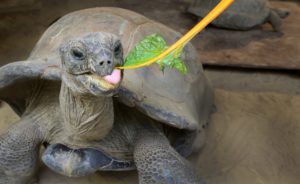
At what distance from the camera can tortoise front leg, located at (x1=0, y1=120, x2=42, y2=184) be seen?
7.26 feet

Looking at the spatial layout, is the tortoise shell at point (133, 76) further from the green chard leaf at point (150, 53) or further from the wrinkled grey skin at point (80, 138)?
the green chard leaf at point (150, 53)

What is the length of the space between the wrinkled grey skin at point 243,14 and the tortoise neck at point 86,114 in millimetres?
2741

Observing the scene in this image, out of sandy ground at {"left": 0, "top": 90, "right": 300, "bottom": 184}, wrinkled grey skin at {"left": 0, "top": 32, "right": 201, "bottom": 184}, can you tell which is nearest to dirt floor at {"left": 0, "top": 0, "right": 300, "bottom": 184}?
sandy ground at {"left": 0, "top": 90, "right": 300, "bottom": 184}

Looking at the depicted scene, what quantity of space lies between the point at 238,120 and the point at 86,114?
5.07 feet

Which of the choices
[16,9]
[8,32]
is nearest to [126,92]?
[8,32]

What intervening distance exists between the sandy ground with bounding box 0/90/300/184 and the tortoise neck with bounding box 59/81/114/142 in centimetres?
55

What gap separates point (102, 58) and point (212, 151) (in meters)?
1.50

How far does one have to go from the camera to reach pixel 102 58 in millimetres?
1559

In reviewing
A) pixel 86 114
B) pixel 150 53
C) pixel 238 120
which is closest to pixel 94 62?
pixel 150 53

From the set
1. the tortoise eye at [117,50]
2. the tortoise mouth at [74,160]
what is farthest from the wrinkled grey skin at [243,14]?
the tortoise eye at [117,50]

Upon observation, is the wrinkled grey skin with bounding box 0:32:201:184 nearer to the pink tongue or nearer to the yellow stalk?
the pink tongue

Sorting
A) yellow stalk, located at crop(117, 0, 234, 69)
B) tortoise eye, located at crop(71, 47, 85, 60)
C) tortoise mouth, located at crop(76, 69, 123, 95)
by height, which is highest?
yellow stalk, located at crop(117, 0, 234, 69)

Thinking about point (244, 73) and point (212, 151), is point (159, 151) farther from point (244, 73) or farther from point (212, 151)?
point (244, 73)

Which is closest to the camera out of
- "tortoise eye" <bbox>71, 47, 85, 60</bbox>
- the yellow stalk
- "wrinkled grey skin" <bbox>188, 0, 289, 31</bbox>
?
the yellow stalk
